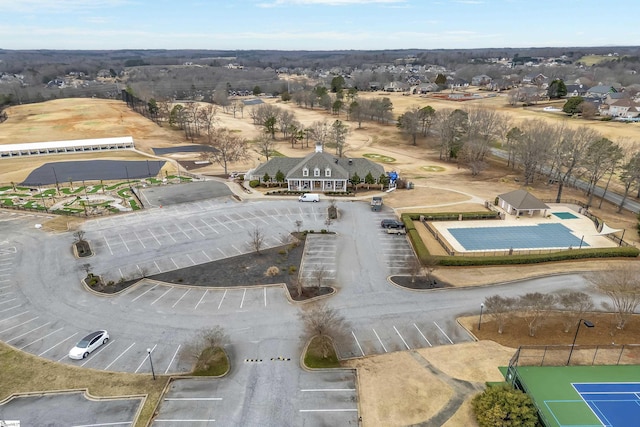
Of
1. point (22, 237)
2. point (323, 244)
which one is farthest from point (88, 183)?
point (323, 244)

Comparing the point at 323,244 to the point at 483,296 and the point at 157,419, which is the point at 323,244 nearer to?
the point at 483,296

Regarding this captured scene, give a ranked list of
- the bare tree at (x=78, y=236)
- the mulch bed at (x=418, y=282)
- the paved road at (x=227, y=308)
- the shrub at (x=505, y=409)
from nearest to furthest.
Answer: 1. the shrub at (x=505, y=409)
2. the paved road at (x=227, y=308)
3. the mulch bed at (x=418, y=282)
4. the bare tree at (x=78, y=236)

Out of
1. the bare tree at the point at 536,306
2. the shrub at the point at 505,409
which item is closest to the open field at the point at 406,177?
the shrub at the point at 505,409

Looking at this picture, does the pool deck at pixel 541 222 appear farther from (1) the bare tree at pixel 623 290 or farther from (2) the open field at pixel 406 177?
(1) the bare tree at pixel 623 290

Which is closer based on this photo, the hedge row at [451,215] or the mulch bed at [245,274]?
the mulch bed at [245,274]

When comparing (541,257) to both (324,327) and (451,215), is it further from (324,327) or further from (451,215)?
(324,327)

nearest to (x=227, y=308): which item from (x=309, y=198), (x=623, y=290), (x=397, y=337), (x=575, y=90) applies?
(x=397, y=337)

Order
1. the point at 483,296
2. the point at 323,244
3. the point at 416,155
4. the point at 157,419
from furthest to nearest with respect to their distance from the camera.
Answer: the point at 416,155, the point at 323,244, the point at 483,296, the point at 157,419
